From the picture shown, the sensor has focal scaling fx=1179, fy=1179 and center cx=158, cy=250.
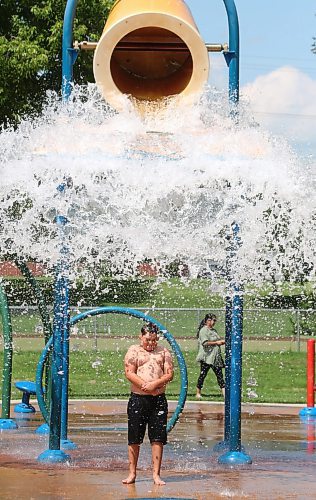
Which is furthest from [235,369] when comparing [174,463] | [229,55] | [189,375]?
[189,375]

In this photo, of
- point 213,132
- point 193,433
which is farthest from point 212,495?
point 193,433

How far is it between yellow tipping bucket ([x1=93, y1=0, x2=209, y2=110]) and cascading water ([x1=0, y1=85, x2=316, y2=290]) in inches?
14.0

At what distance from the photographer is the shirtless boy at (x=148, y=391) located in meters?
8.15

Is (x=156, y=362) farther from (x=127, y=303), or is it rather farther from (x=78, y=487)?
(x=127, y=303)

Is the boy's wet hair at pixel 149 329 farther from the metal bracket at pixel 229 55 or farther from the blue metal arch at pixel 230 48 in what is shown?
Result: the metal bracket at pixel 229 55

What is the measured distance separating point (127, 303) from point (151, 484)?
23.7 m

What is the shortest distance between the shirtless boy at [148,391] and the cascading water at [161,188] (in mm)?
711

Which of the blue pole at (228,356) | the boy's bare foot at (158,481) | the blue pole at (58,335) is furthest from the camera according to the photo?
the blue pole at (228,356)

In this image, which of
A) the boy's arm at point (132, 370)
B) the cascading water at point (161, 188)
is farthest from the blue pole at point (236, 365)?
the boy's arm at point (132, 370)

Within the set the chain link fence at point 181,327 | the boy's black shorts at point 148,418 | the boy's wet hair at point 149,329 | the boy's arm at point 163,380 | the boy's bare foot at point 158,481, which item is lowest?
the boy's bare foot at point 158,481

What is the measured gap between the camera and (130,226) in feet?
28.3

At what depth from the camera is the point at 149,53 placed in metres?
9.66

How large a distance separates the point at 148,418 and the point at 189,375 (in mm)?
11034

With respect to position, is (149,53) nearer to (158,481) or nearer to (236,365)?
(236,365)
